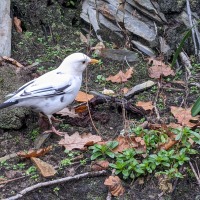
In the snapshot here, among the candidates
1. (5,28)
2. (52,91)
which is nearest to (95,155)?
(52,91)

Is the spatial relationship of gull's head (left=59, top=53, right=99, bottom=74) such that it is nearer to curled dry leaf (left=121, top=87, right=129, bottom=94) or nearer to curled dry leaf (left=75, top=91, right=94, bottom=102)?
curled dry leaf (left=75, top=91, right=94, bottom=102)

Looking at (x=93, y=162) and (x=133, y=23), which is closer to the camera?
(x=93, y=162)

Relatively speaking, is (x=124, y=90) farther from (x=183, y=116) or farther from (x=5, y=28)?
(x=5, y=28)

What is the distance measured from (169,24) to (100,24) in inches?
36.9

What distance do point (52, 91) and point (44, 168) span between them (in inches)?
36.2

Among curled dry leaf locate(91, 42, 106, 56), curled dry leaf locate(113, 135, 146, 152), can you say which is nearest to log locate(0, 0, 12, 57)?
curled dry leaf locate(91, 42, 106, 56)

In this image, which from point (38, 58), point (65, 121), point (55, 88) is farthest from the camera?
point (38, 58)

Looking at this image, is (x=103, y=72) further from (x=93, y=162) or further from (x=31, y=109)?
(x=93, y=162)

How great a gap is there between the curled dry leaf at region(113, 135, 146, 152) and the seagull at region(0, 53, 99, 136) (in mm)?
694

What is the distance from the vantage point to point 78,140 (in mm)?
5031

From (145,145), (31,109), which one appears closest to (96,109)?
(31,109)

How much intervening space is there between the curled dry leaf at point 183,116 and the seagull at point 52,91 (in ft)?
3.48

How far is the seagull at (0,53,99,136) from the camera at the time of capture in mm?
5059

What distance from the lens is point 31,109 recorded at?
17.6 ft
